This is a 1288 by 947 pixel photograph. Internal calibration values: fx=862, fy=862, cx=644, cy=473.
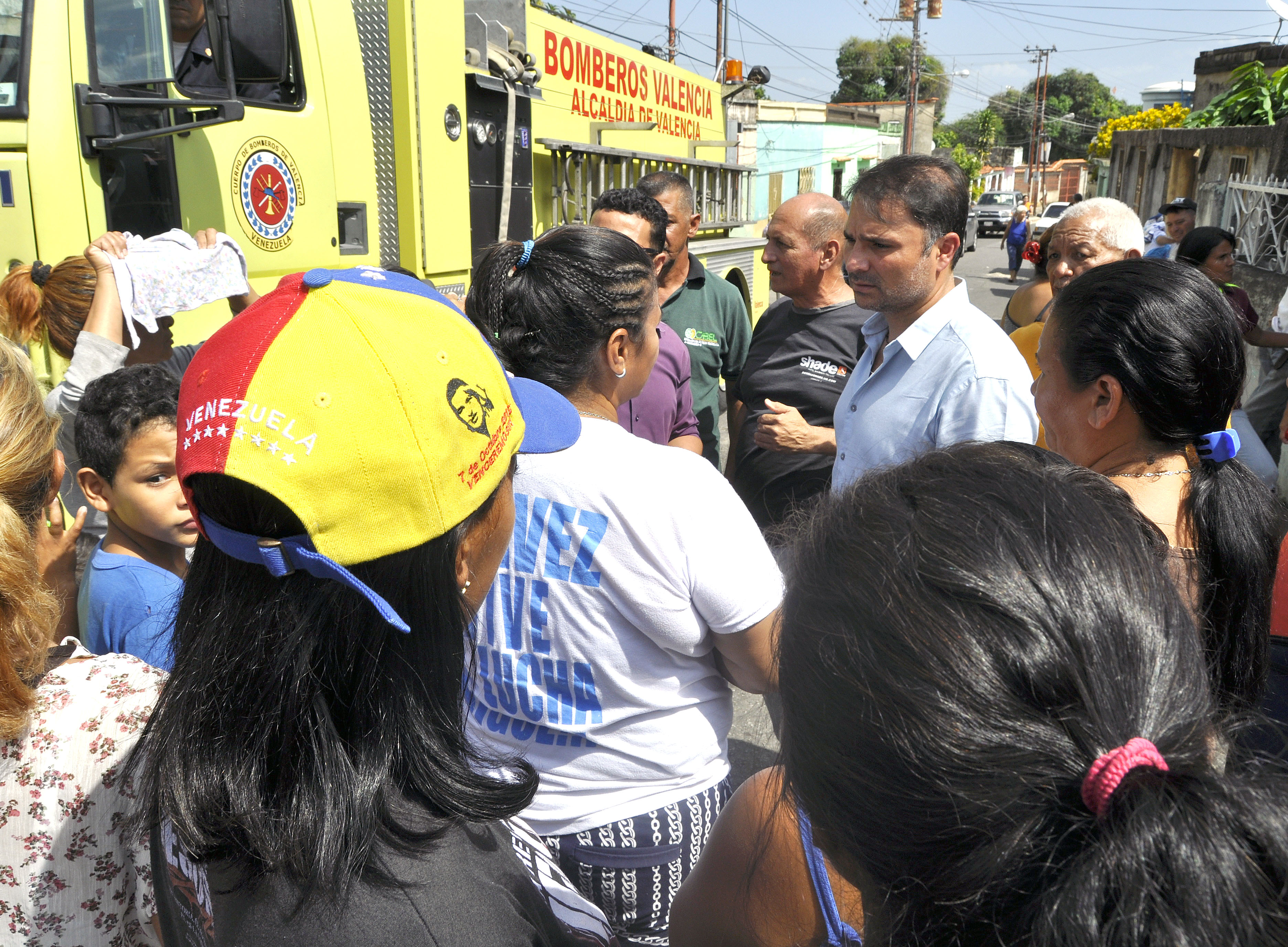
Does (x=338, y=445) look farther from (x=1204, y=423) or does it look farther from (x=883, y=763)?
(x=1204, y=423)

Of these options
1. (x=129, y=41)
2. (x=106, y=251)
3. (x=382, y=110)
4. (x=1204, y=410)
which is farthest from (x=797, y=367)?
(x=129, y=41)

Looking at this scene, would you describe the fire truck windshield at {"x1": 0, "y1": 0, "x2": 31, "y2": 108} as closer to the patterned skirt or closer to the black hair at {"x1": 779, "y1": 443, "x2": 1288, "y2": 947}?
the patterned skirt

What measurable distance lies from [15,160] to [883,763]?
3053 millimetres

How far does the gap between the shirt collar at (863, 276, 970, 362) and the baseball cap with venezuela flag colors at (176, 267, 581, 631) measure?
1783mm

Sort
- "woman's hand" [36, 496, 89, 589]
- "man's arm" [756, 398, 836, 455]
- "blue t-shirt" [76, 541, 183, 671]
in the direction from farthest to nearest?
"man's arm" [756, 398, 836, 455] < "blue t-shirt" [76, 541, 183, 671] < "woman's hand" [36, 496, 89, 589]

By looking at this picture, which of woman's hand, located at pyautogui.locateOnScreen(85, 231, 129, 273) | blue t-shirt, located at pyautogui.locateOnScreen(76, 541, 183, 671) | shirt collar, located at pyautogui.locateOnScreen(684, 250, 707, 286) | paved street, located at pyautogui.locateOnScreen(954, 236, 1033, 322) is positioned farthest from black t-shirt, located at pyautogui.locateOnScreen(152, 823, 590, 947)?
paved street, located at pyautogui.locateOnScreen(954, 236, 1033, 322)

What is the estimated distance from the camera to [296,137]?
11.3 ft

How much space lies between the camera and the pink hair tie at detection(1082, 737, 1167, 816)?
24.8 inches

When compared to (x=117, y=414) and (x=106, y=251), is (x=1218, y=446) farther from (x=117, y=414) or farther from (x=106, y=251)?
(x=106, y=251)

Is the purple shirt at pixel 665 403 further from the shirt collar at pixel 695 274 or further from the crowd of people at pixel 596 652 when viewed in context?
the crowd of people at pixel 596 652

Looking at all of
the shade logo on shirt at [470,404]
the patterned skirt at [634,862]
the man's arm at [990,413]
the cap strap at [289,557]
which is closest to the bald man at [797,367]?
the man's arm at [990,413]

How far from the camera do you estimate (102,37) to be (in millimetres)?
2775

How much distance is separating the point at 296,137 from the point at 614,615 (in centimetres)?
291

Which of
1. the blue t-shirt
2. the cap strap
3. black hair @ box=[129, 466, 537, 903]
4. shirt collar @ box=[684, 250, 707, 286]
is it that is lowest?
the blue t-shirt
